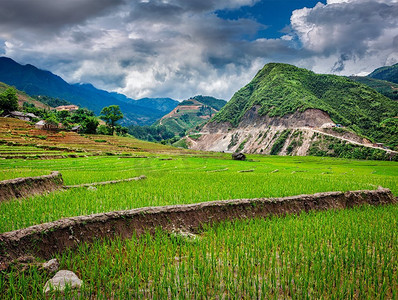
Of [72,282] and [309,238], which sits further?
[309,238]

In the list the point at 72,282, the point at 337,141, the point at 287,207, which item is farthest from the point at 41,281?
the point at 337,141

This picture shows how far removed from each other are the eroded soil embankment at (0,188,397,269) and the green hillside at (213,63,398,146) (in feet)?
352

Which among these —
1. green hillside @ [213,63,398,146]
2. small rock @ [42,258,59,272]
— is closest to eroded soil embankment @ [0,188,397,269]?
small rock @ [42,258,59,272]

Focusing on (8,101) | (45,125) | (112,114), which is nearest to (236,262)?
(45,125)

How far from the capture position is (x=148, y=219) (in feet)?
18.8

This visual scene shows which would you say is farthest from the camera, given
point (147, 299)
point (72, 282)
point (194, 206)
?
point (194, 206)

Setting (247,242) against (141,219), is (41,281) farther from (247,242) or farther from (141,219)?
(247,242)

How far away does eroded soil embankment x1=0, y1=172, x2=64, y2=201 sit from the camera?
841cm

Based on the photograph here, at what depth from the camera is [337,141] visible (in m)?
87.2

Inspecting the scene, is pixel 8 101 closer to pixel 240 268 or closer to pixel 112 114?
pixel 112 114

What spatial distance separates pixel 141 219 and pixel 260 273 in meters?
3.10

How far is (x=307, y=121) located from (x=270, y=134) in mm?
18739

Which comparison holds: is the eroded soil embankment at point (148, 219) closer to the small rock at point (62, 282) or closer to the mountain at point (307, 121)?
the small rock at point (62, 282)

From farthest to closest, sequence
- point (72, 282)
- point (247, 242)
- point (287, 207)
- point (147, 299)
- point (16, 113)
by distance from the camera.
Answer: point (16, 113)
point (287, 207)
point (247, 242)
point (72, 282)
point (147, 299)
